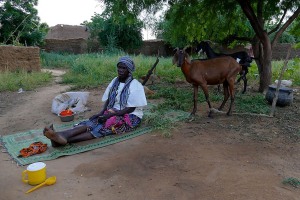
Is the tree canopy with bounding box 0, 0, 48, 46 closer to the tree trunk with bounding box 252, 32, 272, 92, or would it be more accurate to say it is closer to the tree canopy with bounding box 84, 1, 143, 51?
the tree canopy with bounding box 84, 1, 143, 51

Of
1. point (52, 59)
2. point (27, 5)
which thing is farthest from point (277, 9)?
point (27, 5)

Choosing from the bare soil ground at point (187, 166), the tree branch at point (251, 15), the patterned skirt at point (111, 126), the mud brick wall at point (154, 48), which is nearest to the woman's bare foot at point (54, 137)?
the bare soil ground at point (187, 166)

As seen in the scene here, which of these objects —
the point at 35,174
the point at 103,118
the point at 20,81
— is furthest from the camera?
the point at 20,81

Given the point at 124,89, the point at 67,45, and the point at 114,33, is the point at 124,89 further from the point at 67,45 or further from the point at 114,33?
the point at 67,45

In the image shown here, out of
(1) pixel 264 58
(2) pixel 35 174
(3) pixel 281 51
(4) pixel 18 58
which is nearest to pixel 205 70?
(1) pixel 264 58

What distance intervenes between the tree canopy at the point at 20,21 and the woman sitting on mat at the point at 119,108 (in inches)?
422

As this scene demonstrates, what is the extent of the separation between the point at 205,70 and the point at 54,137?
2.84m

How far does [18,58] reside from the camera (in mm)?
9656

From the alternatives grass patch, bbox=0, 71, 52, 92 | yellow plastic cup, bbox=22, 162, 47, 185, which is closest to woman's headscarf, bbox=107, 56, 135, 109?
yellow plastic cup, bbox=22, 162, 47, 185

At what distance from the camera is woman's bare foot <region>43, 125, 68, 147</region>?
3504 millimetres

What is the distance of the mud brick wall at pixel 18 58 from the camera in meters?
9.27

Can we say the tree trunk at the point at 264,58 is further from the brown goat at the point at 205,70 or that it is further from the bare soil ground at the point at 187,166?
the bare soil ground at the point at 187,166

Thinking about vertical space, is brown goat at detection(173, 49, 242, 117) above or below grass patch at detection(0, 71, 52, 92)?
above

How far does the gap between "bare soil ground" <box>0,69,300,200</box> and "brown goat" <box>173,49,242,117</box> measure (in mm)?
634
